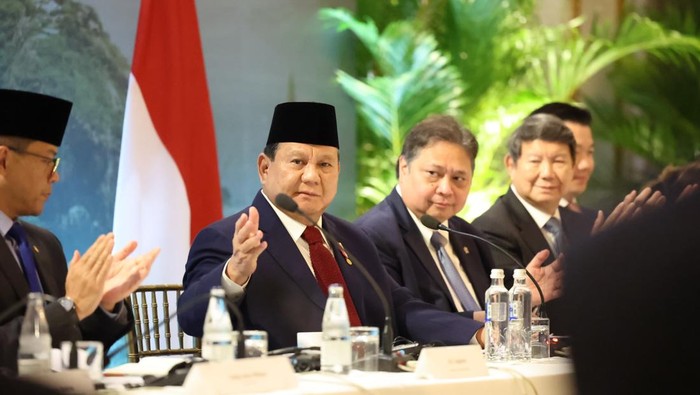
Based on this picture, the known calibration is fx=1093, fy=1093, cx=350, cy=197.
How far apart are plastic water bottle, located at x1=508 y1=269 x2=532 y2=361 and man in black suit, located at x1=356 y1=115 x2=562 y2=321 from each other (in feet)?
2.51

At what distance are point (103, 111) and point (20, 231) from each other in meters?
2.61

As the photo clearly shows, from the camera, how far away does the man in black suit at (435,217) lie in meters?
4.24

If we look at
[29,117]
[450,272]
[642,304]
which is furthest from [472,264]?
[642,304]

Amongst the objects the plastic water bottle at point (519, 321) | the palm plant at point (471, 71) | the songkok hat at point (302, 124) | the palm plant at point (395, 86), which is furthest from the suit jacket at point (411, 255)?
the palm plant at point (395, 86)

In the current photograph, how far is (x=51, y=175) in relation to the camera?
331 centimetres

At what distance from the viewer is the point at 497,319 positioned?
3.38m

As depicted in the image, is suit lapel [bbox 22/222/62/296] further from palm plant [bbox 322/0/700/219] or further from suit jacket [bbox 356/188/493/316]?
palm plant [bbox 322/0/700/219]

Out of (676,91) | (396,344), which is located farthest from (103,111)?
(676,91)

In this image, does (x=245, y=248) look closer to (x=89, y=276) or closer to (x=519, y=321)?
(x=89, y=276)

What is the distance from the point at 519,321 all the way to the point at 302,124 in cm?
104

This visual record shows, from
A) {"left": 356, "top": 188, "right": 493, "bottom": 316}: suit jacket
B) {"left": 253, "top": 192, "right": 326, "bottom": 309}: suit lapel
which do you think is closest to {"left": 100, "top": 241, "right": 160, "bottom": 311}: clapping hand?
{"left": 253, "top": 192, "right": 326, "bottom": 309}: suit lapel

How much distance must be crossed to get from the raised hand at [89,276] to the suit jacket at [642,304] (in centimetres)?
219

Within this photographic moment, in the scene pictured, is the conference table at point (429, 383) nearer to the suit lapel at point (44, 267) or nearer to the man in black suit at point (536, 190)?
the suit lapel at point (44, 267)

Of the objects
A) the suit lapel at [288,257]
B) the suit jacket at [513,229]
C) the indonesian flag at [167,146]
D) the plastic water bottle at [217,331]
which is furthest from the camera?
the indonesian flag at [167,146]
